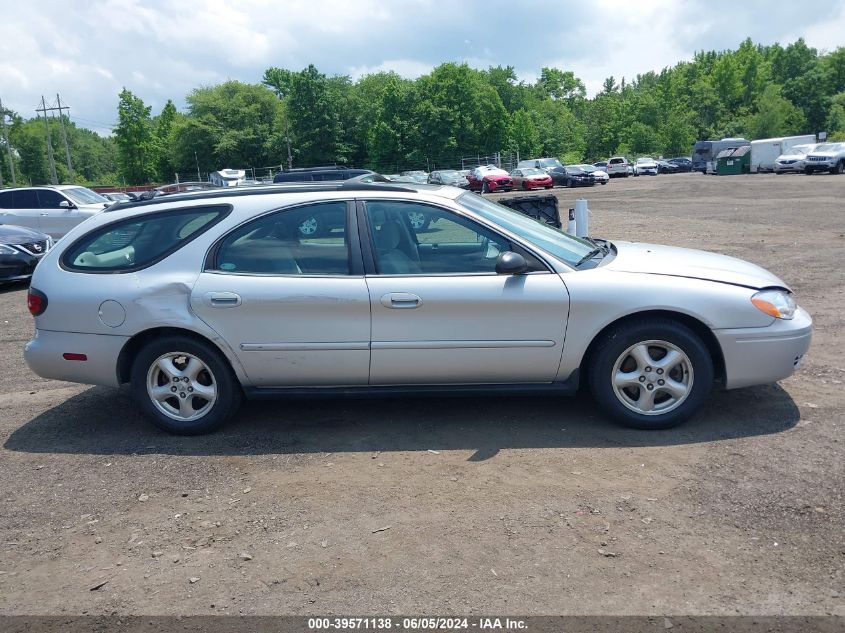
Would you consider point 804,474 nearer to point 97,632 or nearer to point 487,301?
point 487,301

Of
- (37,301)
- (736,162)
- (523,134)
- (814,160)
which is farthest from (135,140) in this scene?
(37,301)

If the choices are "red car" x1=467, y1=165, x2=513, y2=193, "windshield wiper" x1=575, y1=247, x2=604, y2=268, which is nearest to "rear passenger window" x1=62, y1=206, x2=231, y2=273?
"windshield wiper" x1=575, y1=247, x2=604, y2=268

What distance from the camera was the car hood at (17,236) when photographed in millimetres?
12328

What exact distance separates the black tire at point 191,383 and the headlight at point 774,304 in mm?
3457

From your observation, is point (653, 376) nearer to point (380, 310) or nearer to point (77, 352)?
point (380, 310)

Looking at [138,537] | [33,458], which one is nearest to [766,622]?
[138,537]

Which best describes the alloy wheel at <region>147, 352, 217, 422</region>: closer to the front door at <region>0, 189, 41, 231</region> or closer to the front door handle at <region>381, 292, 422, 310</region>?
the front door handle at <region>381, 292, 422, 310</region>

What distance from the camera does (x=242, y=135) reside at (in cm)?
7775

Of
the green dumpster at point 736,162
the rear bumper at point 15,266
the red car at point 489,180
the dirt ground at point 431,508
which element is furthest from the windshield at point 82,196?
the green dumpster at point 736,162

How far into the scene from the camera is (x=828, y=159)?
3712cm

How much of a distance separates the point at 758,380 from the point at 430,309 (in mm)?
2152

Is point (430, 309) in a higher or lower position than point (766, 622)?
higher

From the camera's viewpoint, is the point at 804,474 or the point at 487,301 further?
the point at 487,301

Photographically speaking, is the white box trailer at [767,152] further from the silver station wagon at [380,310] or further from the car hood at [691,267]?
the silver station wagon at [380,310]
